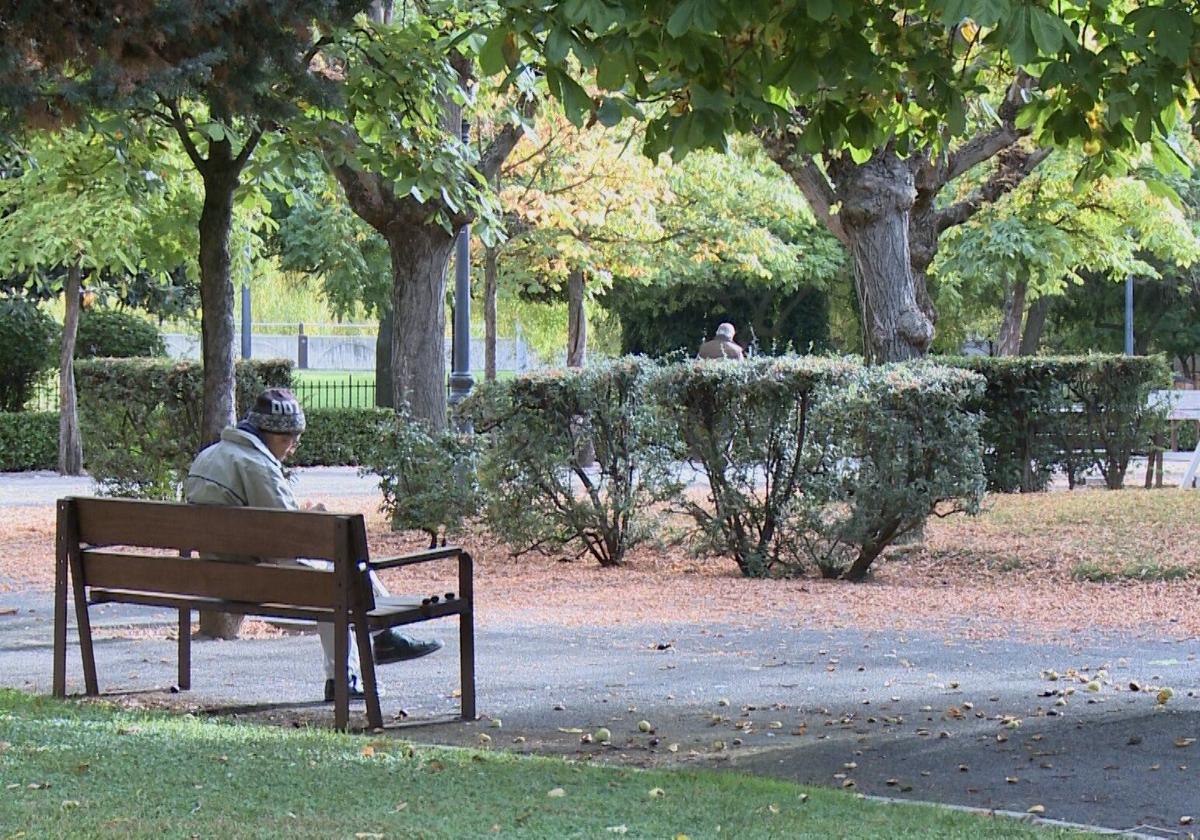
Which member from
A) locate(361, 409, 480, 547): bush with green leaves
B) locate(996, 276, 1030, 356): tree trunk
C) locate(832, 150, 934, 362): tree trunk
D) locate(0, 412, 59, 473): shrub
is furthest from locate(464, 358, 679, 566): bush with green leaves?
locate(996, 276, 1030, 356): tree trunk

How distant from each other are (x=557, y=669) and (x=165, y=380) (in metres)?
9.48

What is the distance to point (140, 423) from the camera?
1692cm

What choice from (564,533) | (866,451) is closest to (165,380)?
(564,533)

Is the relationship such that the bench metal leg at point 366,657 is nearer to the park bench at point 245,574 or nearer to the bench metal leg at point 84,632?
the park bench at point 245,574

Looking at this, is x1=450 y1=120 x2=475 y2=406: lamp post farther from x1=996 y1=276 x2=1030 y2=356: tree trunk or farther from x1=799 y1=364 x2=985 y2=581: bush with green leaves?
x1=996 y1=276 x2=1030 y2=356: tree trunk

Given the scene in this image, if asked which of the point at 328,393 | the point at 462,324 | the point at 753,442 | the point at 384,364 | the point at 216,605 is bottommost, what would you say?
the point at 216,605

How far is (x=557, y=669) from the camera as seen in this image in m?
8.61

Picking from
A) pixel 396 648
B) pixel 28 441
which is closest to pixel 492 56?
Result: pixel 396 648

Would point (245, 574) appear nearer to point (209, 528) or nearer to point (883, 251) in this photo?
point (209, 528)

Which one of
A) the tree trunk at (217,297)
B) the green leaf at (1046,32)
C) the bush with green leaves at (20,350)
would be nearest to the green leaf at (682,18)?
the green leaf at (1046,32)

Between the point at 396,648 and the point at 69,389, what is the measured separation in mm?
19046

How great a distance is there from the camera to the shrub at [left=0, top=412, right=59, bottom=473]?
26562 mm

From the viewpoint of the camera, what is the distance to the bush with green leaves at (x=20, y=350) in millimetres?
28312

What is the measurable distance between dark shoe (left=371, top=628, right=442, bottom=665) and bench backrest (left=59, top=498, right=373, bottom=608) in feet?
2.45
